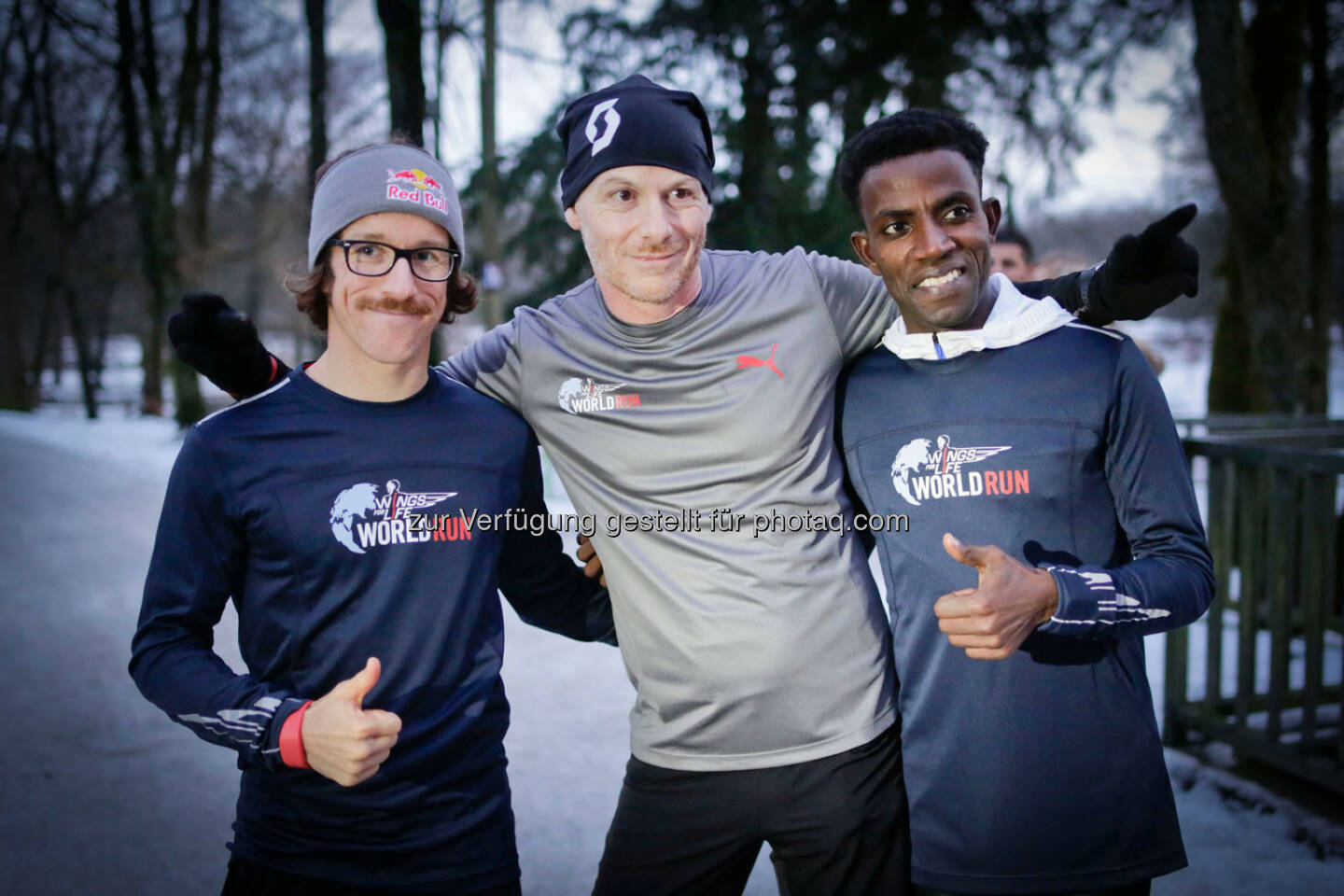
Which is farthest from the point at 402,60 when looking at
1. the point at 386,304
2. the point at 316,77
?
the point at 386,304

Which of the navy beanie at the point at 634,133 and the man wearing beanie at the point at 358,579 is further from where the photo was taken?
the navy beanie at the point at 634,133

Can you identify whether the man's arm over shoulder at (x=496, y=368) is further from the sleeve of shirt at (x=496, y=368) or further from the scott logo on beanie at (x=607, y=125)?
the scott logo on beanie at (x=607, y=125)

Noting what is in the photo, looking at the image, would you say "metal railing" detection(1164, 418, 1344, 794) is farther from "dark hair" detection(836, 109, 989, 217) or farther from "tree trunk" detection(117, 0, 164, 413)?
"tree trunk" detection(117, 0, 164, 413)

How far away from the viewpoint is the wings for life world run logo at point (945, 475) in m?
2.14

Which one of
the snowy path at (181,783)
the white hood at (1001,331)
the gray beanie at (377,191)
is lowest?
the snowy path at (181,783)

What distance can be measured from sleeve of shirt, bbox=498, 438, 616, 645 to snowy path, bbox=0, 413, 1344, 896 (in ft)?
4.91

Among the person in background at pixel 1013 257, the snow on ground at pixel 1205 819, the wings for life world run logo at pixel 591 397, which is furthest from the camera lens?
the person in background at pixel 1013 257

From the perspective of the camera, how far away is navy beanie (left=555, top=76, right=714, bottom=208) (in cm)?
245

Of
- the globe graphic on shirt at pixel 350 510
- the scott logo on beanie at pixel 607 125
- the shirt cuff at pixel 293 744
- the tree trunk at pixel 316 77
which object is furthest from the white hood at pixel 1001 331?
the tree trunk at pixel 316 77

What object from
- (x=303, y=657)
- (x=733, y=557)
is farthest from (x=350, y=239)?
(x=733, y=557)

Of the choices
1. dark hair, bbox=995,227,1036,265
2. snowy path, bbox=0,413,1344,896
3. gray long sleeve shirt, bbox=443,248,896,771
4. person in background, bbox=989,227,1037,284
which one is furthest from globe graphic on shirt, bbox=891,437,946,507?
dark hair, bbox=995,227,1036,265

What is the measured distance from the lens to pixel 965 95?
11.9 metres

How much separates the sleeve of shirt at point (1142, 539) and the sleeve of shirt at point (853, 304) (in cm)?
59

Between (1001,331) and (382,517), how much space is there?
57.9 inches
